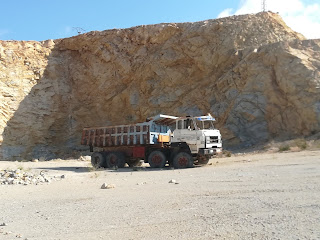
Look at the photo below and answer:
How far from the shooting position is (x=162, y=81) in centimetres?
3027

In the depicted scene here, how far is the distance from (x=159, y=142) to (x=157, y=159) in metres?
0.92

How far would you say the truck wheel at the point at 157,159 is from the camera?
1589 cm

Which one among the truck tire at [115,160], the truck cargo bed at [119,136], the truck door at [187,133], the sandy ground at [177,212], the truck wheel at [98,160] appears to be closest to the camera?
the sandy ground at [177,212]

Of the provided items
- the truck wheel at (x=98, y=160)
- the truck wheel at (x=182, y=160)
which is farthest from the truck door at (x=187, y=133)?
the truck wheel at (x=98, y=160)

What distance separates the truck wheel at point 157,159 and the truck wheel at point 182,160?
26.8 inches

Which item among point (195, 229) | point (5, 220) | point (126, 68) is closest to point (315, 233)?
point (195, 229)

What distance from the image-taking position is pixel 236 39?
2812 centimetres

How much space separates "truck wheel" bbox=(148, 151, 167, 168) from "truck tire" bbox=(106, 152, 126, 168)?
1.68 metres

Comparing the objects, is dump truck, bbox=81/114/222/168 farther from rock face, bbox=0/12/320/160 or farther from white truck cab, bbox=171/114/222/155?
rock face, bbox=0/12/320/160

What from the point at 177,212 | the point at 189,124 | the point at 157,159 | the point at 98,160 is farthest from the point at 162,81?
the point at 177,212

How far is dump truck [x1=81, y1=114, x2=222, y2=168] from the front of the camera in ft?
49.2

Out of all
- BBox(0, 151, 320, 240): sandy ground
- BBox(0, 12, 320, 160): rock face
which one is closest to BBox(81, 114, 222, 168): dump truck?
BBox(0, 151, 320, 240): sandy ground

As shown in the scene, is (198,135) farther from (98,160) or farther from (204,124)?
(98,160)

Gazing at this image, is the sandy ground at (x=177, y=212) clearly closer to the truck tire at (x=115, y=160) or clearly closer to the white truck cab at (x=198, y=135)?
the white truck cab at (x=198, y=135)
